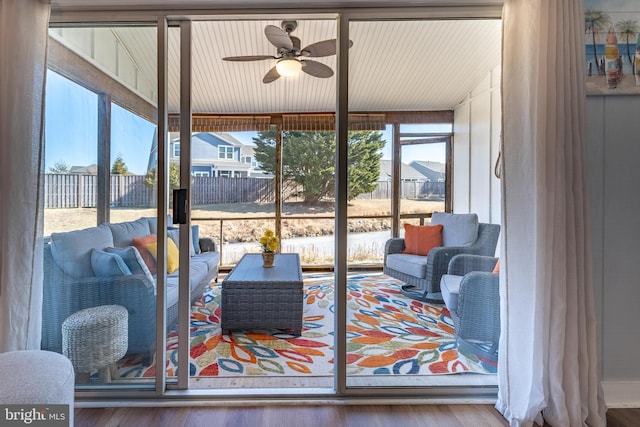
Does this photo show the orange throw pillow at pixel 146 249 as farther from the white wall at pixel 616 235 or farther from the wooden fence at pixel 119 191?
the white wall at pixel 616 235

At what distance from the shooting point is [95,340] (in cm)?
175

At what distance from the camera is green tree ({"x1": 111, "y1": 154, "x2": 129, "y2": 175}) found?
1.83 metres

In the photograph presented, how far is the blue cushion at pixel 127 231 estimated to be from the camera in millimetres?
1821

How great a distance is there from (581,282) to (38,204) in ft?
9.53

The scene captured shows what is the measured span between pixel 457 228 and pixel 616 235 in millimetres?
858

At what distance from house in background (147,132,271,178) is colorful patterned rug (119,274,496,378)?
290 centimetres

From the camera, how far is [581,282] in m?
1.52

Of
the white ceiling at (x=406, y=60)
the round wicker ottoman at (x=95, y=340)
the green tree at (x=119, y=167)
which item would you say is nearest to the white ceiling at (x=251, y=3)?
the white ceiling at (x=406, y=60)

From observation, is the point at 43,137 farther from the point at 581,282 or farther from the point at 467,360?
the point at 581,282

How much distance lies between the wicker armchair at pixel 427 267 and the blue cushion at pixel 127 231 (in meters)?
1.56

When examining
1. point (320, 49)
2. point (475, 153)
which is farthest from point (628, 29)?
point (320, 49)

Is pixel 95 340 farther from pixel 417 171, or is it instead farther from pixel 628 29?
pixel 628 29

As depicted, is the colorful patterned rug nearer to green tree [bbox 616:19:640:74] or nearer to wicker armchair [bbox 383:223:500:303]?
wicker armchair [bbox 383:223:500:303]

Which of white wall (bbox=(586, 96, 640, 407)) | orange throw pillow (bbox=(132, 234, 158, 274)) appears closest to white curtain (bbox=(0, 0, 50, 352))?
orange throw pillow (bbox=(132, 234, 158, 274))
